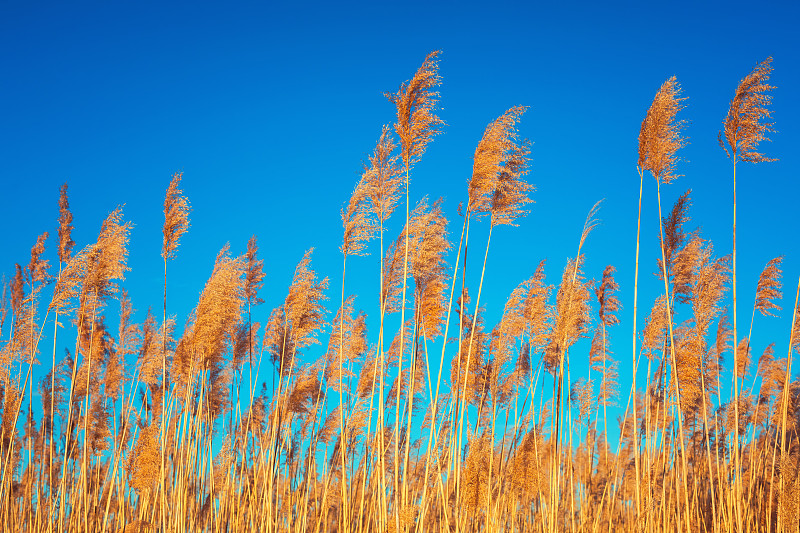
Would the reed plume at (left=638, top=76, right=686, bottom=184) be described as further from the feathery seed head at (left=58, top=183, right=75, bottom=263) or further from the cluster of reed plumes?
the feathery seed head at (left=58, top=183, right=75, bottom=263)

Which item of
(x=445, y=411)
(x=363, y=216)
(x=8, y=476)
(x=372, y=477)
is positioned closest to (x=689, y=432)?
(x=445, y=411)

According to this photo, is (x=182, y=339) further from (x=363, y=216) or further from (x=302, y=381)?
(x=363, y=216)

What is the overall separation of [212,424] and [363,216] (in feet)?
13.6

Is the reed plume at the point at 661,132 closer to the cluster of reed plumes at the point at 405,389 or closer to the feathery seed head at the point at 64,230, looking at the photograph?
the cluster of reed plumes at the point at 405,389

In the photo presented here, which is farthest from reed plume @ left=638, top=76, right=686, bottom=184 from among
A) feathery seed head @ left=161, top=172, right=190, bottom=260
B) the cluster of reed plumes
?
feathery seed head @ left=161, top=172, right=190, bottom=260

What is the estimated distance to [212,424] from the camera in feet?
24.9

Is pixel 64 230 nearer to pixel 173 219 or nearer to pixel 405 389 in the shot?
pixel 173 219

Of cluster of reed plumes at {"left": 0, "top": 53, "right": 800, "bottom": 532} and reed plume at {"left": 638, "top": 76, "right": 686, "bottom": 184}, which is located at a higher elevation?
reed plume at {"left": 638, "top": 76, "right": 686, "bottom": 184}

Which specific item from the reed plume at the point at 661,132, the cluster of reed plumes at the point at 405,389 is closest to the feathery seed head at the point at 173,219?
the cluster of reed plumes at the point at 405,389

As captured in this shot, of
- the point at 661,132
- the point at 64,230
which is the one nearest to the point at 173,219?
the point at 64,230

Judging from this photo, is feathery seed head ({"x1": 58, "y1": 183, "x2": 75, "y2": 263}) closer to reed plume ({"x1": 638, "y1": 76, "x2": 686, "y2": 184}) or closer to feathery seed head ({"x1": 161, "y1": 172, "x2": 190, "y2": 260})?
feathery seed head ({"x1": 161, "y1": 172, "x2": 190, "y2": 260})

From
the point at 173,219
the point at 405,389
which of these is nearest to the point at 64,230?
the point at 173,219

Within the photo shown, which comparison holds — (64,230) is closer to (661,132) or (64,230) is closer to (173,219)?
(173,219)

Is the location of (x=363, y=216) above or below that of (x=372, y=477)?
above
